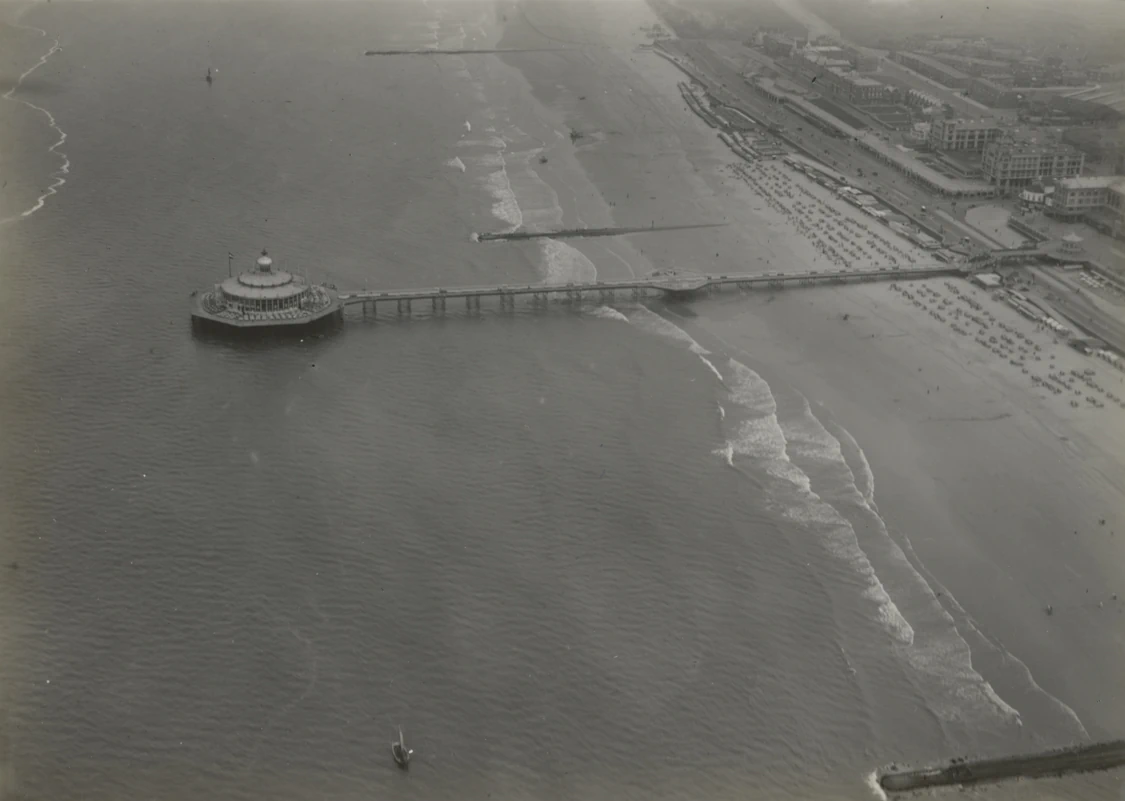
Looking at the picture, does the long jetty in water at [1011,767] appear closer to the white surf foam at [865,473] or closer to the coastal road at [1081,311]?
the white surf foam at [865,473]

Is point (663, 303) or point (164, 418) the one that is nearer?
point (164, 418)

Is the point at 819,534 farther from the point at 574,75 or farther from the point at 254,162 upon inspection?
the point at 574,75

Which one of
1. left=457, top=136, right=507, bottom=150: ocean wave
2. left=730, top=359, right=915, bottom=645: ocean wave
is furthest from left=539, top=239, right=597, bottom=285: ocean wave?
Answer: left=457, top=136, right=507, bottom=150: ocean wave

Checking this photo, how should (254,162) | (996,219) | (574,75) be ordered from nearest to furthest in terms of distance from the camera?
(996,219) < (254,162) < (574,75)

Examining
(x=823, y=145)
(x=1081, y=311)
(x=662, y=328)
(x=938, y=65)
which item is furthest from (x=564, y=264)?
(x=938, y=65)

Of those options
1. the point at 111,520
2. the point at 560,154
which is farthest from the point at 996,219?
the point at 111,520

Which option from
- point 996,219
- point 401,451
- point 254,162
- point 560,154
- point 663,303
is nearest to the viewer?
point 401,451

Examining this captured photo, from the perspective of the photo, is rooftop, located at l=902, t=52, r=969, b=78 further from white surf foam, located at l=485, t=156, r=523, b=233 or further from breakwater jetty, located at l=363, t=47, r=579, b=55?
white surf foam, located at l=485, t=156, r=523, b=233

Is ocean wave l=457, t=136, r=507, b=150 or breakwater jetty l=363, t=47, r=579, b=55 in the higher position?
ocean wave l=457, t=136, r=507, b=150
